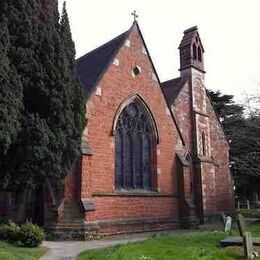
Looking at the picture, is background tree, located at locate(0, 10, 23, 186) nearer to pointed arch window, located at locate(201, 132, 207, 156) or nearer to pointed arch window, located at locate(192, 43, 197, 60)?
pointed arch window, located at locate(201, 132, 207, 156)

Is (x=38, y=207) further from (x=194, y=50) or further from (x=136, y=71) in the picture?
(x=194, y=50)

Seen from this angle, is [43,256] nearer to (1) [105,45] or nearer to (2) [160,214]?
(2) [160,214]

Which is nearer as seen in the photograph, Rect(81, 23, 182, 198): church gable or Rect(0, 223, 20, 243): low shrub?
Rect(0, 223, 20, 243): low shrub

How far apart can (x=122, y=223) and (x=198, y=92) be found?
510 inches

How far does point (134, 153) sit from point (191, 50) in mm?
10979

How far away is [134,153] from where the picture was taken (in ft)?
71.4

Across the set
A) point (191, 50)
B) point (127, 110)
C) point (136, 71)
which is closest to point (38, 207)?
point (127, 110)

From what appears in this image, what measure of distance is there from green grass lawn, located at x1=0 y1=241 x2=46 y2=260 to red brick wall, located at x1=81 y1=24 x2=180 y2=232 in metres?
4.41

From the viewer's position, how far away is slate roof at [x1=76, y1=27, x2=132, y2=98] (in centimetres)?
2031

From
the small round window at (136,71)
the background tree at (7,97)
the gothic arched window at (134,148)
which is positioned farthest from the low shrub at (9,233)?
the small round window at (136,71)

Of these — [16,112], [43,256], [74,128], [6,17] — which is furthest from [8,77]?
[43,256]

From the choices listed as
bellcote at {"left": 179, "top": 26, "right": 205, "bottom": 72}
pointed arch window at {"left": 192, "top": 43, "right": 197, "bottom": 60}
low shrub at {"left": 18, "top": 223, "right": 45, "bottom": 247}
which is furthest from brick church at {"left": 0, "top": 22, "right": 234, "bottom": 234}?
low shrub at {"left": 18, "top": 223, "right": 45, "bottom": 247}

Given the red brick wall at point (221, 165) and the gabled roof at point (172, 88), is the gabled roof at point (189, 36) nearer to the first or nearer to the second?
the gabled roof at point (172, 88)

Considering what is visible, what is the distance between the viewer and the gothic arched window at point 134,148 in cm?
2094
